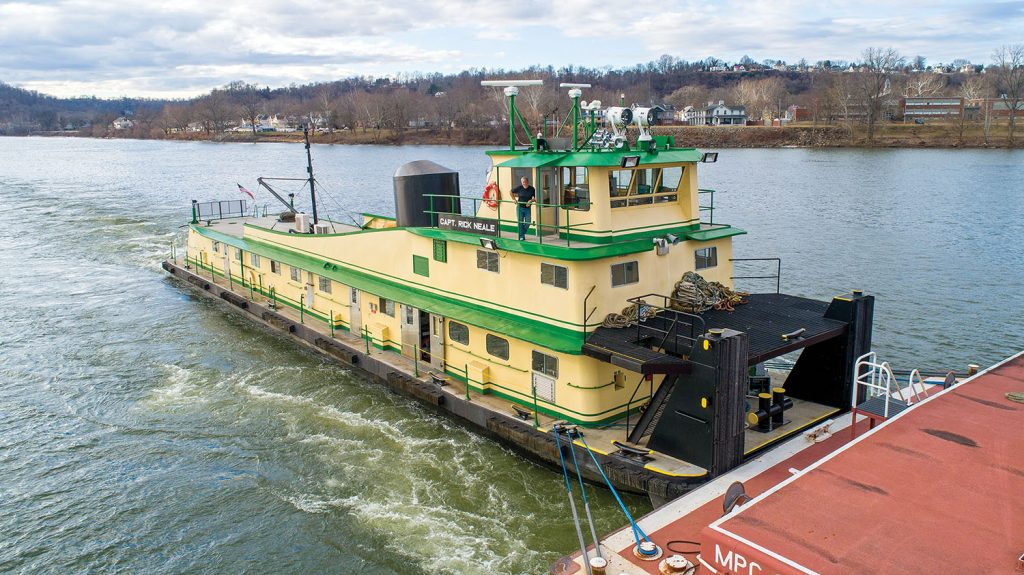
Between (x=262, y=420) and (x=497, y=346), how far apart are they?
6.62 metres

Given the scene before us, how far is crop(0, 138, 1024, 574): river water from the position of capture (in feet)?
42.3

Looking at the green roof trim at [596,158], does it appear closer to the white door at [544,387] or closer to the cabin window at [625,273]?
the cabin window at [625,273]

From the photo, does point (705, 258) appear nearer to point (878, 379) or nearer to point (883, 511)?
point (878, 379)

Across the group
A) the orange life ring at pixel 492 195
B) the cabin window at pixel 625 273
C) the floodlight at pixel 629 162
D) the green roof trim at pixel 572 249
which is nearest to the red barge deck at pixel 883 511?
the cabin window at pixel 625 273

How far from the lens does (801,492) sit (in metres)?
8.92

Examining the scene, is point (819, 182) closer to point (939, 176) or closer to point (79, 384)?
point (939, 176)

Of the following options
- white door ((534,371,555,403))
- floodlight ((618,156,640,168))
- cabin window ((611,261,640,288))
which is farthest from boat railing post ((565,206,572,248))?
white door ((534,371,555,403))

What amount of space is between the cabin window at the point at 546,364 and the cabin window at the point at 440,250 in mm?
3535

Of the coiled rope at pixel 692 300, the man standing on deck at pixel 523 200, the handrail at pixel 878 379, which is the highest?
the man standing on deck at pixel 523 200

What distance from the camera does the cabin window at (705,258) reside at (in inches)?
607

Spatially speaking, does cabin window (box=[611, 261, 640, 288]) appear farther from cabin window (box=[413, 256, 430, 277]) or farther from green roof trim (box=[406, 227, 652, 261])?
cabin window (box=[413, 256, 430, 277])

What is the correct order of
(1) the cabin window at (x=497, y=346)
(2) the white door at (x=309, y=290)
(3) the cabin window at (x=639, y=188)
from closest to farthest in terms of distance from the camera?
(3) the cabin window at (x=639, y=188)
(1) the cabin window at (x=497, y=346)
(2) the white door at (x=309, y=290)

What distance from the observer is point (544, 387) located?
1454 centimetres

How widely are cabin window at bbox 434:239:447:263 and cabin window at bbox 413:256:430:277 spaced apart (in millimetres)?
429
